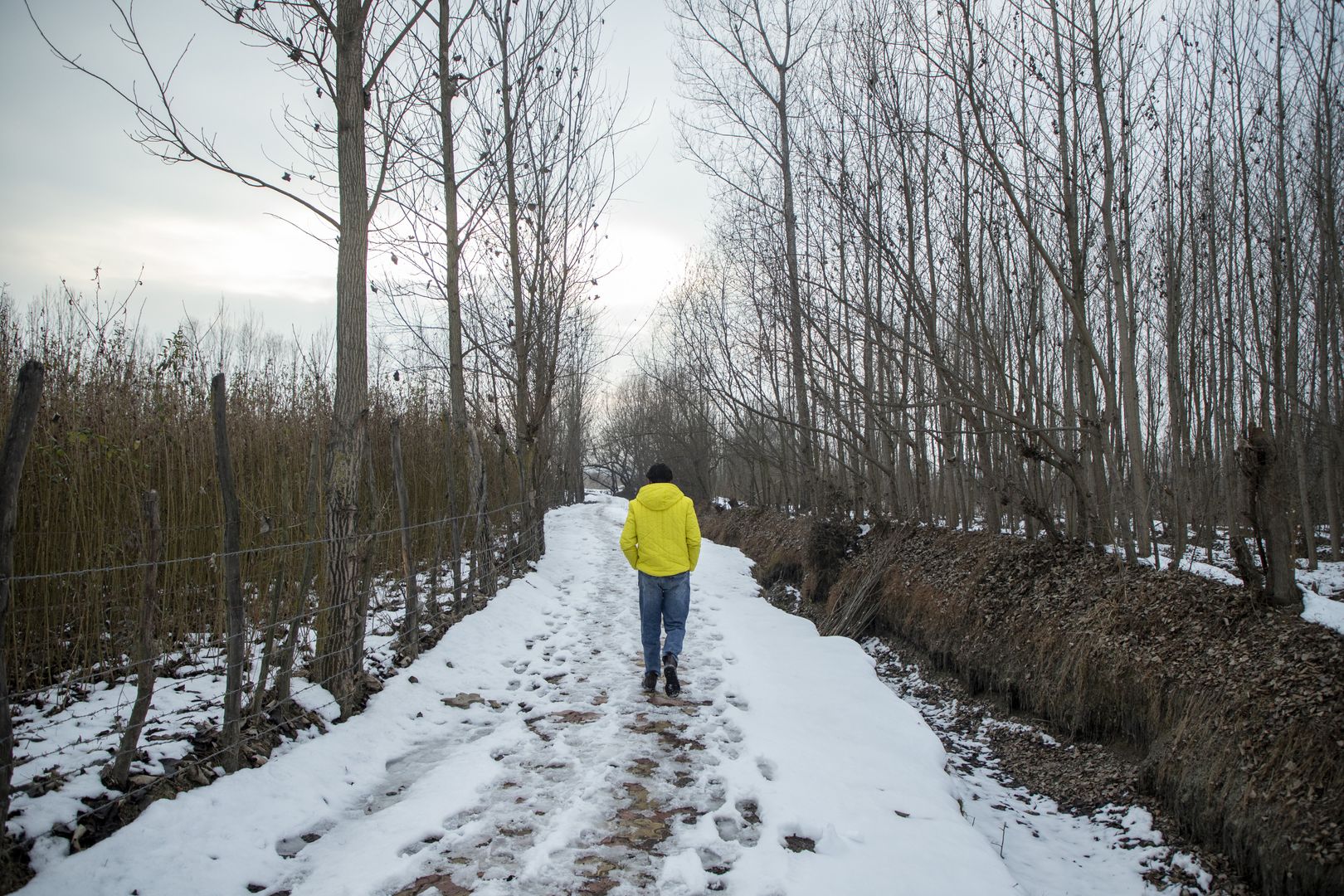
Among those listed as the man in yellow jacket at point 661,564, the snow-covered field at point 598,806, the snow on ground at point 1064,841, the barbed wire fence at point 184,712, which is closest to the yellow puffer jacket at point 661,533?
the man in yellow jacket at point 661,564

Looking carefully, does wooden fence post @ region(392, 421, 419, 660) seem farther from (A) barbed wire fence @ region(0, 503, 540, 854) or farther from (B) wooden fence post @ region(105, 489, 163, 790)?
(B) wooden fence post @ region(105, 489, 163, 790)

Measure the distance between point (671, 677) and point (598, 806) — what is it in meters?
1.93

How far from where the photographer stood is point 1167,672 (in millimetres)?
4625

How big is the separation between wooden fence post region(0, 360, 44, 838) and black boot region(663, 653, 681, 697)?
3710 mm

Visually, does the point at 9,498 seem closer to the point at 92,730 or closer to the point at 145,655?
the point at 145,655

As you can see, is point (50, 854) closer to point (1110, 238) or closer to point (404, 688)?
point (404, 688)

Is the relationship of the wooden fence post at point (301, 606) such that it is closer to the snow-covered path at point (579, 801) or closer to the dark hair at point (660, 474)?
the snow-covered path at point (579, 801)

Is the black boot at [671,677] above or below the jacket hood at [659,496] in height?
below

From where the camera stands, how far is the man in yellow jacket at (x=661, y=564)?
5.57 metres

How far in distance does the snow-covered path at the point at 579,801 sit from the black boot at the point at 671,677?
0.11m

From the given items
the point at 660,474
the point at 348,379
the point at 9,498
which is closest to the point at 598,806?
the point at 9,498

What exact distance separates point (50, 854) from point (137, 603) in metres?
2.45

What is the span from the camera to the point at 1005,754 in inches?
213

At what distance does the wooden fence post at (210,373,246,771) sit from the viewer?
356cm
